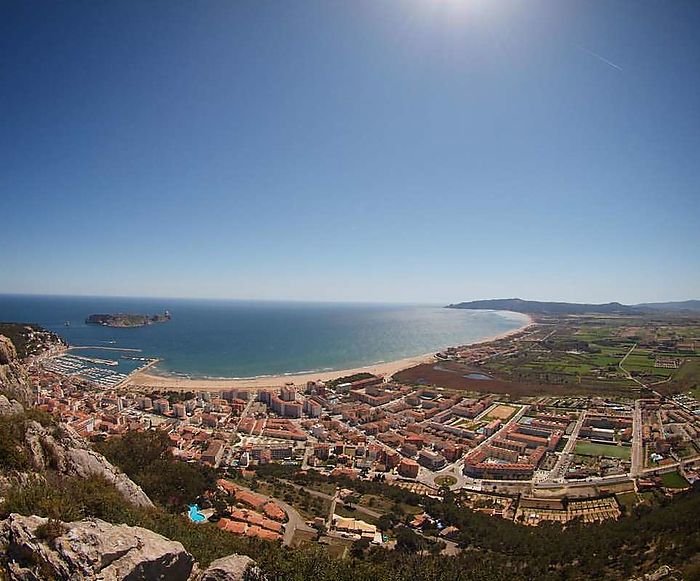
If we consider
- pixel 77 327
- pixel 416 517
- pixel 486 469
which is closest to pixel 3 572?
pixel 416 517

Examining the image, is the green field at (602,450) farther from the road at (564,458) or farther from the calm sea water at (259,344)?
the calm sea water at (259,344)

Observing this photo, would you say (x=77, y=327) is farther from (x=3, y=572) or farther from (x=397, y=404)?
(x=3, y=572)

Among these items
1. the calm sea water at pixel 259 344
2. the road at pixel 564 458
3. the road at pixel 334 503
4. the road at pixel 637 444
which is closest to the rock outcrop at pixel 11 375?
the road at pixel 334 503

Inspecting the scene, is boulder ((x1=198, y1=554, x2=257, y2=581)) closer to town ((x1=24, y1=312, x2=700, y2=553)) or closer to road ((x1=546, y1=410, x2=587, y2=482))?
town ((x1=24, y1=312, x2=700, y2=553))

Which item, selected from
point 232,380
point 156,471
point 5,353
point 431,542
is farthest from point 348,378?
point 5,353

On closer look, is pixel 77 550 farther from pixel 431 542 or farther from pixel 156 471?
pixel 431 542

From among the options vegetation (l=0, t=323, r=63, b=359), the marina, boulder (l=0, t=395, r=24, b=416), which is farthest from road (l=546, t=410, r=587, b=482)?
vegetation (l=0, t=323, r=63, b=359)
